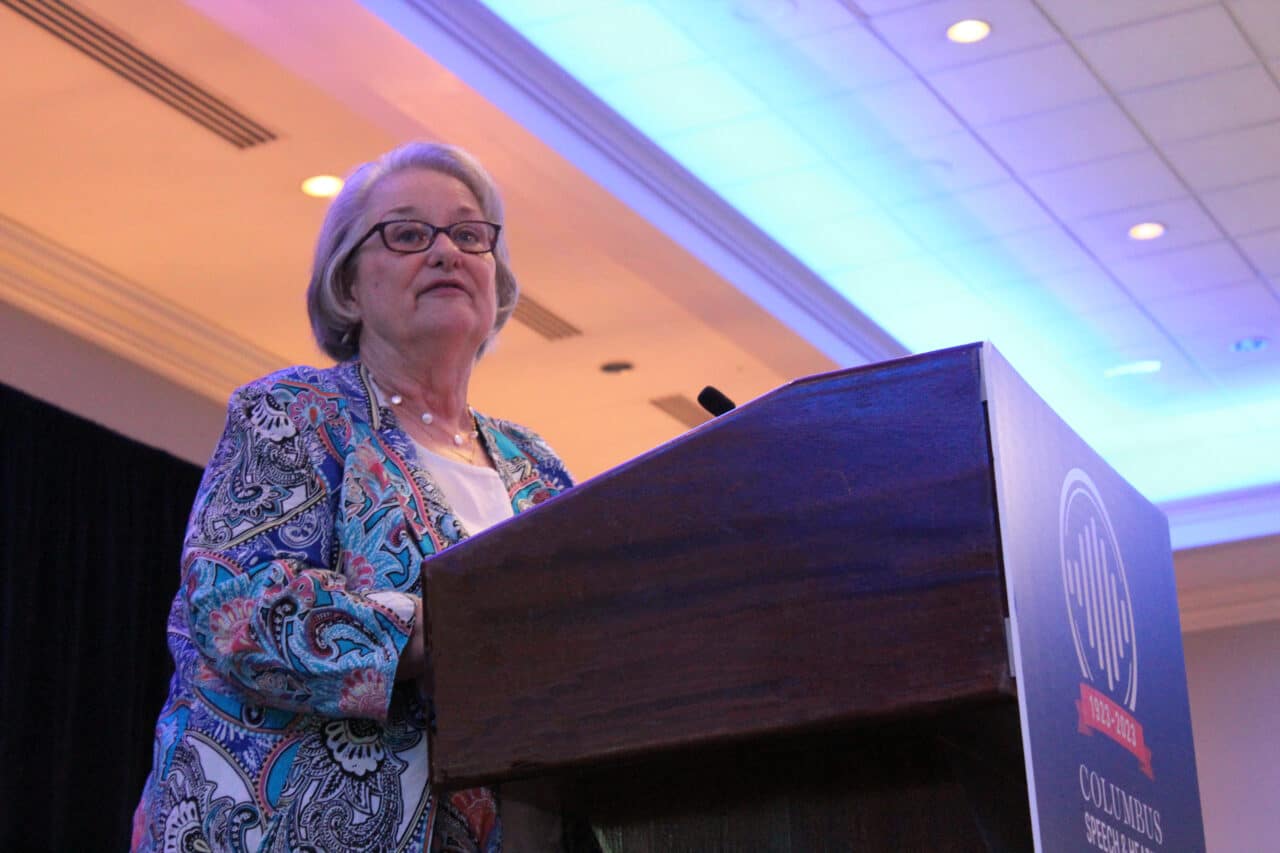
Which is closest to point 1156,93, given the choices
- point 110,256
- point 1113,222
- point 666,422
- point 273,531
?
point 1113,222

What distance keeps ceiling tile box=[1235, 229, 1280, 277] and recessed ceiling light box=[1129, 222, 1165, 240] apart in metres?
0.42

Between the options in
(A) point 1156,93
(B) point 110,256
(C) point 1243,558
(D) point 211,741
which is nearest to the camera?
(D) point 211,741

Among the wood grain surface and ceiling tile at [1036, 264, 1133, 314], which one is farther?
ceiling tile at [1036, 264, 1133, 314]

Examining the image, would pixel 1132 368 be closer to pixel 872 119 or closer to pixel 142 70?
pixel 872 119

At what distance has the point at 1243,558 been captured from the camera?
416 inches

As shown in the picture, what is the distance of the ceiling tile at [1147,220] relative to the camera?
7539 mm

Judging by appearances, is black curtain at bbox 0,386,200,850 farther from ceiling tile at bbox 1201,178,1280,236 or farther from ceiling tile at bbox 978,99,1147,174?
ceiling tile at bbox 1201,178,1280,236

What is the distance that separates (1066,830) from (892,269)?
6948 millimetres

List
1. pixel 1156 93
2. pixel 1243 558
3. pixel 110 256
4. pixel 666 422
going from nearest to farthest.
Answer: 1. pixel 1156 93
2. pixel 110 256
3. pixel 666 422
4. pixel 1243 558

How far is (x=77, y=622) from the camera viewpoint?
23.7 feet

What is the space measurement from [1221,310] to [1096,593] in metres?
7.60

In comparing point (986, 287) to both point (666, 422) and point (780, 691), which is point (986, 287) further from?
point (780, 691)

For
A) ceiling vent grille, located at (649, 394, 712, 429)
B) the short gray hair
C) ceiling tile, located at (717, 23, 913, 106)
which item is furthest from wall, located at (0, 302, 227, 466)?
the short gray hair

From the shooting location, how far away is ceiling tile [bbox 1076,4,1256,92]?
20.3 ft
